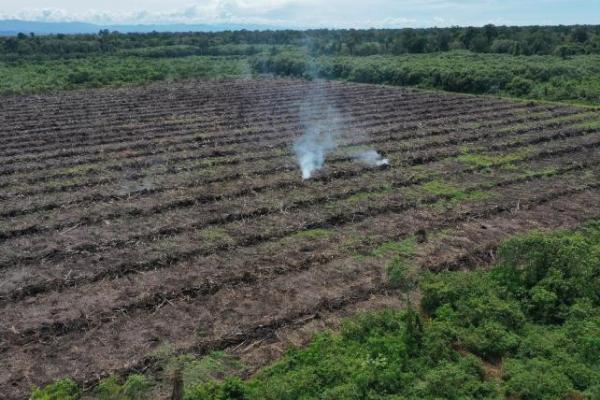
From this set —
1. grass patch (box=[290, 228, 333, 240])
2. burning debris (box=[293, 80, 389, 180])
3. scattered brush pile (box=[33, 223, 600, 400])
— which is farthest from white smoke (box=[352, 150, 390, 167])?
scattered brush pile (box=[33, 223, 600, 400])

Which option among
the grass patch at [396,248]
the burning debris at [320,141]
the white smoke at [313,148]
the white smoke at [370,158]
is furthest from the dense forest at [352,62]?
the grass patch at [396,248]

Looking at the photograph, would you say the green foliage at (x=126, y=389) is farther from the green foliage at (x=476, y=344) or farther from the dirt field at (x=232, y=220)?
the green foliage at (x=476, y=344)

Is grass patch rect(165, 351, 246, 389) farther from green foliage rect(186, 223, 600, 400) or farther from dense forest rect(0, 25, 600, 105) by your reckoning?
dense forest rect(0, 25, 600, 105)

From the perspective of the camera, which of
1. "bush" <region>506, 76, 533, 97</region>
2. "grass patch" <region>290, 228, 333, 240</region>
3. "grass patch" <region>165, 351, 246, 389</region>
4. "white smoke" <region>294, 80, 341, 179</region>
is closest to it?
"grass patch" <region>165, 351, 246, 389</region>

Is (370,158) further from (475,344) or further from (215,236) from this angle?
(475,344)

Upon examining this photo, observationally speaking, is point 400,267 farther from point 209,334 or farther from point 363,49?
point 363,49

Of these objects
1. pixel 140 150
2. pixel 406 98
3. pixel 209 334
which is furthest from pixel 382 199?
pixel 406 98
